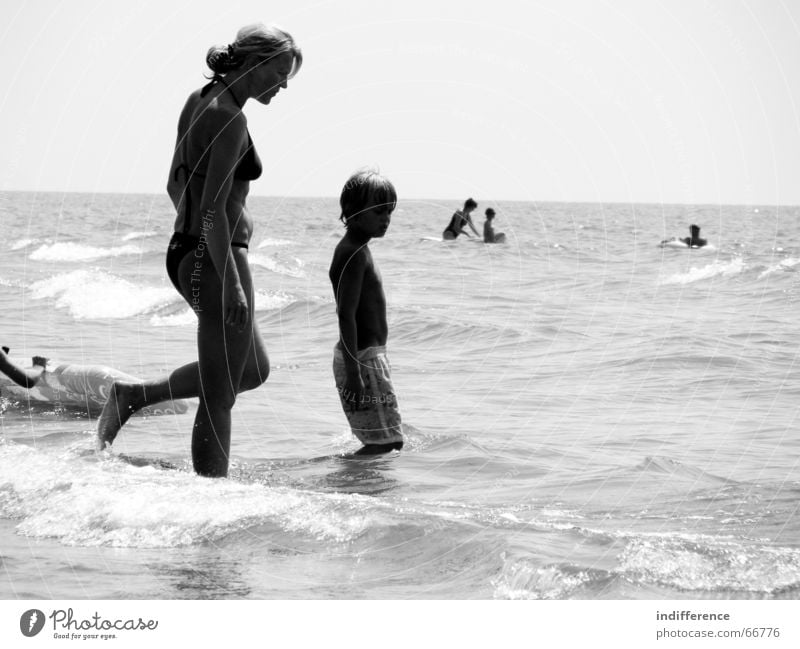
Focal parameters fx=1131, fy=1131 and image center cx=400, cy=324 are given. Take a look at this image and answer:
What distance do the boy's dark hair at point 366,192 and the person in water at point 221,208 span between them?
0.98 meters

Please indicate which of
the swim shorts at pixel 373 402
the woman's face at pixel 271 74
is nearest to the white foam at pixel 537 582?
the swim shorts at pixel 373 402

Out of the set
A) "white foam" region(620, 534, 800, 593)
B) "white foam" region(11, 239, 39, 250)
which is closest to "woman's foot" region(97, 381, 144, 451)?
"white foam" region(620, 534, 800, 593)

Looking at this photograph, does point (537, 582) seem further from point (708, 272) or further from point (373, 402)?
point (708, 272)

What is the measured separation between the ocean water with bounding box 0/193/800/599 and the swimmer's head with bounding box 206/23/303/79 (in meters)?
1.79

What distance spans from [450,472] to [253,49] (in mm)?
2613

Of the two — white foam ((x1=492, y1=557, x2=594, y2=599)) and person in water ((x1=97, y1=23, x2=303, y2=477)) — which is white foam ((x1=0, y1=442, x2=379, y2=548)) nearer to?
person in water ((x1=97, y1=23, x2=303, y2=477))

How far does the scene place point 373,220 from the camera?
557cm

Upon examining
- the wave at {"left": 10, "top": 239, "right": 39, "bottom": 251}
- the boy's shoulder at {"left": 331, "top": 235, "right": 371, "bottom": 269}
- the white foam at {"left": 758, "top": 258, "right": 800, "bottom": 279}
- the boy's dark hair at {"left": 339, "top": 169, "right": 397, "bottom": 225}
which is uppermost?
the boy's dark hair at {"left": 339, "top": 169, "right": 397, "bottom": 225}

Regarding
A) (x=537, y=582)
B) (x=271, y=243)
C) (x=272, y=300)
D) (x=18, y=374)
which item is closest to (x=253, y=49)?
(x=537, y=582)

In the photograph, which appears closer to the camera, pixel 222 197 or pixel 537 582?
pixel 537 582

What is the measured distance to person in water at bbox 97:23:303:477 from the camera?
4406 mm

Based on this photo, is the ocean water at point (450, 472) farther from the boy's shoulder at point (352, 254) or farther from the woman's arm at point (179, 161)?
the woman's arm at point (179, 161)

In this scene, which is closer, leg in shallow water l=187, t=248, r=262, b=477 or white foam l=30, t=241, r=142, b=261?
leg in shallow water l=187, t=248, r=262, b=477

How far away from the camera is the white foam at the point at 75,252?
82.7ft
